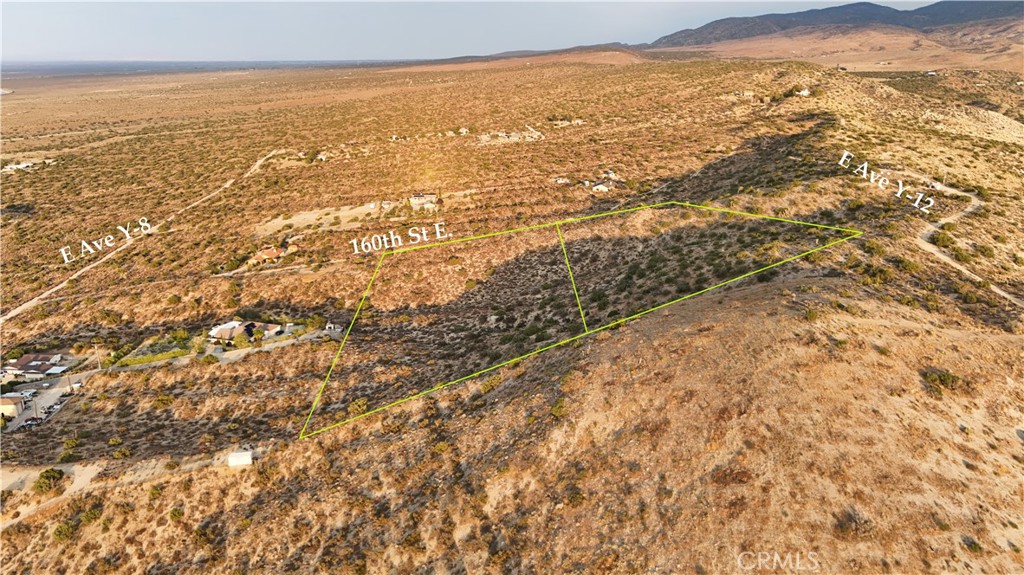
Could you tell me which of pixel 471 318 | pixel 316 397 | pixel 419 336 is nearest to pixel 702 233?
pixel 471 318

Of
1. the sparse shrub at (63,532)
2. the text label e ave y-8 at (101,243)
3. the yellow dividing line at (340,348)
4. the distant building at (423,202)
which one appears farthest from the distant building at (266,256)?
the sparse shrub at (63,532)

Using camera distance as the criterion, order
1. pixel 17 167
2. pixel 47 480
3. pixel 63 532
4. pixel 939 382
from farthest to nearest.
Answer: pixel 17 167 < pixel 47 480 < pixel 63 532 < pixel 939 382

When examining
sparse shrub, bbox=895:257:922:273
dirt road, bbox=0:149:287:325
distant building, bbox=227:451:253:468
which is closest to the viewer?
distant building, bbox=227:451:253:468

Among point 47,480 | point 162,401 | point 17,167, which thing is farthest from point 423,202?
point 17,167

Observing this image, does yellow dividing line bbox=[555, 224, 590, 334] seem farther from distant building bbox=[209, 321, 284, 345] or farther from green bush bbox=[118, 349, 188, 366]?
green bush bbox=[118, 349, 188, 366]

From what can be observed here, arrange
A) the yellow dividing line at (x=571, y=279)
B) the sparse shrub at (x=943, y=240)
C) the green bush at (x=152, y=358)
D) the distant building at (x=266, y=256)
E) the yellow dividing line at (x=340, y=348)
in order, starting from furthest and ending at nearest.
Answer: the distant building at (x=266, y=256), the green bush at (x=152, y=358), the yellow dividing line at (x=571, y=279), the sparse shrub at (x=943, y=240), the yellow dividing line at (x=340, y=348)

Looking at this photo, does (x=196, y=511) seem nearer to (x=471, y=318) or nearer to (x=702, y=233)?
(x=471, y=318)

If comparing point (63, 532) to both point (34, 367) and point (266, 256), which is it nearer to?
point (34, 367)

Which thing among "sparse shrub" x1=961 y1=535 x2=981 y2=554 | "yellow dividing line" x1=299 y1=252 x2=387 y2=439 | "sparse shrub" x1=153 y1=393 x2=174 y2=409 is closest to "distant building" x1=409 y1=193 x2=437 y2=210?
"yellow dividing line" x1=299 y1=252 x2=387 y2=439

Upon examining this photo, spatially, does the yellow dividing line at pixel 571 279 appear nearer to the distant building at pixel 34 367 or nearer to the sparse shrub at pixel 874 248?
the sparse shrub at pixel 874 248
